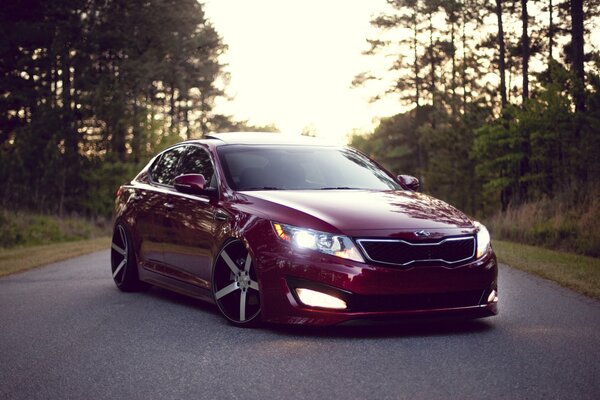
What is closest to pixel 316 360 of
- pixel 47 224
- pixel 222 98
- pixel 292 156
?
pixel 292 156

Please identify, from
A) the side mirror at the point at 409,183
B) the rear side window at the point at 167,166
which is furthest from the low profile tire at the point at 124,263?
the side mirror at the point at 409,183

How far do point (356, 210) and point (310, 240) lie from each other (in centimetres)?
53

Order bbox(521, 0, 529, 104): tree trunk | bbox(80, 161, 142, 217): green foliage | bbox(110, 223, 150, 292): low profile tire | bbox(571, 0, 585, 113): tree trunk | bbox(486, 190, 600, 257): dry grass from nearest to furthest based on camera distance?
bbox(110, 223, 150, 292): low profile tire
bbox(486, 190, 600, 257): dry grass
bbox(571, 0, 585, 113): tree trunk
bbox(521, 0, 529, 104): tree trunk
bbox(80, 161, 142, 217): green foliage

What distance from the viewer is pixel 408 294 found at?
6.88 metres

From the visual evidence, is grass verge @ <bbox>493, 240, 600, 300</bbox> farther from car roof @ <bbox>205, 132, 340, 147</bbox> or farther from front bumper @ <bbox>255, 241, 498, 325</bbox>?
car roof @ <bbox>205, 132, 340, 147</bbox>

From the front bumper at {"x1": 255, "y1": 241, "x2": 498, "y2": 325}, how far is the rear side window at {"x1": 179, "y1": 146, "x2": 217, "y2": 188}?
177 cm

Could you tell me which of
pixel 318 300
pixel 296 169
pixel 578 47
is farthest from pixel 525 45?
pixel 318 300

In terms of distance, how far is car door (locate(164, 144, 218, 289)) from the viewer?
27.0 ft

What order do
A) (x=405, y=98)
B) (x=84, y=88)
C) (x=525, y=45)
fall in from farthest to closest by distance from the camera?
(x=405, y=98), (x=84, y=88), (x=525, y=45)

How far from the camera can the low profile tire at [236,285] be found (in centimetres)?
748

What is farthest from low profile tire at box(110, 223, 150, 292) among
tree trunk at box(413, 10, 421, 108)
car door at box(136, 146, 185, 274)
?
tree trunk at box(413, 10, 421, 108)

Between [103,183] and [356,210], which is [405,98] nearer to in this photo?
[103,183]

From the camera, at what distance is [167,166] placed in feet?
33.5

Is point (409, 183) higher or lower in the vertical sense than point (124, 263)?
higher
